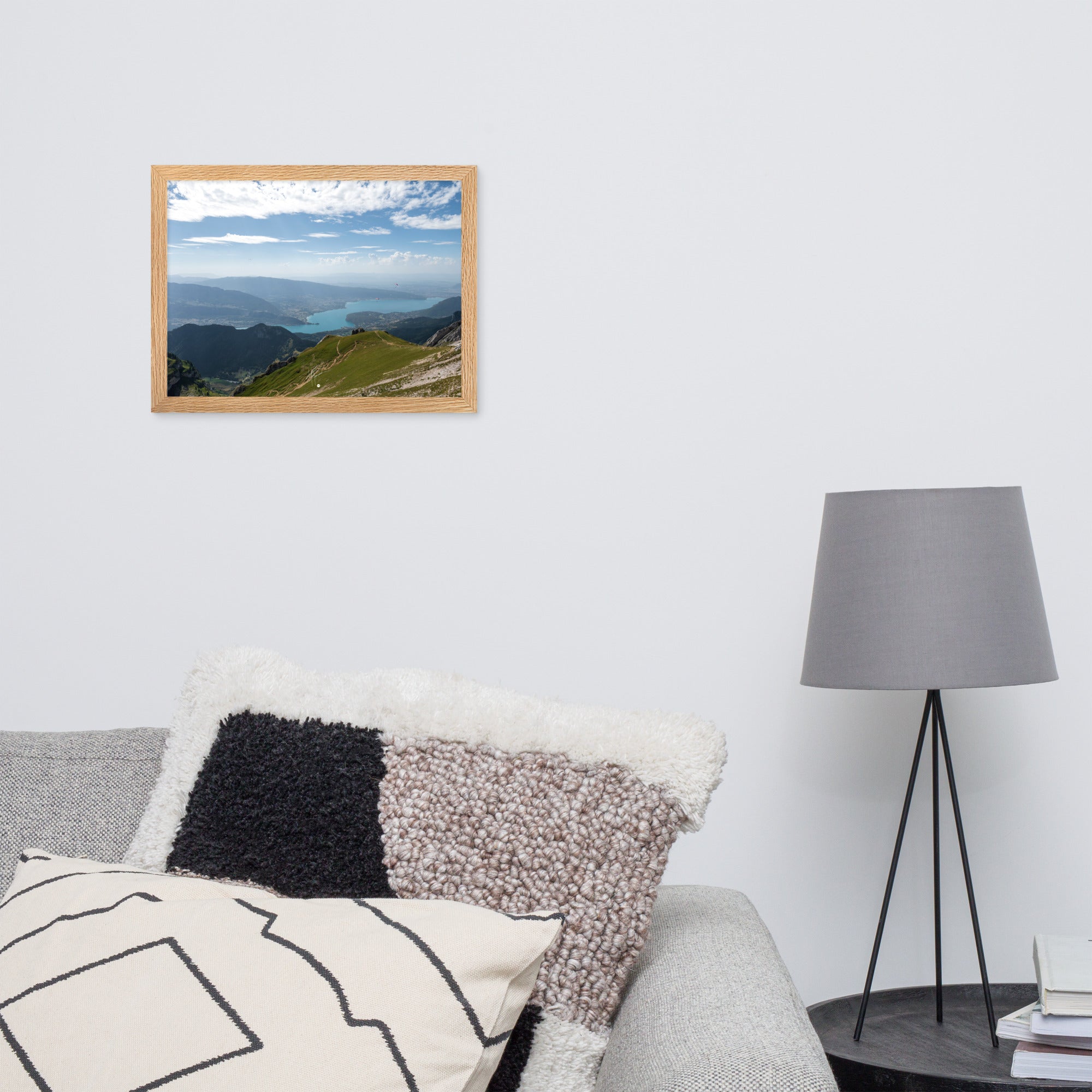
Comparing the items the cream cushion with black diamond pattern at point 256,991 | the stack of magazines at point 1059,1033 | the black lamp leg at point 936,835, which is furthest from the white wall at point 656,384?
the cream cushion with black diamond pattern at point 256,991

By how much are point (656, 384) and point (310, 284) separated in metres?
0.72

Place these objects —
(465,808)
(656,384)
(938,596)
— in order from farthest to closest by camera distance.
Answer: (656,384) < (938,596) < (465,808)

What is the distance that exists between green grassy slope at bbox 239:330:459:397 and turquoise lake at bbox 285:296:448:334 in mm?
27

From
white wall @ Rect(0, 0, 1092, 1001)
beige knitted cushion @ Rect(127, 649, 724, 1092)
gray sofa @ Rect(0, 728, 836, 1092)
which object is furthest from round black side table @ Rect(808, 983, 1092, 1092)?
beige knitted cushion @ Rect(127, 649, 724, 1092)

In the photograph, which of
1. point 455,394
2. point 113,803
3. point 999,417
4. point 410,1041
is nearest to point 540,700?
point 410,1041

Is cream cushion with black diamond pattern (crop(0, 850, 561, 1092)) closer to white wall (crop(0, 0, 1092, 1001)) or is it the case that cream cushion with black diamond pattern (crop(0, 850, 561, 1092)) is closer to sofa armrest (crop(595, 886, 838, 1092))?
sofa armrest (crop(595, 886, 838, 1092))

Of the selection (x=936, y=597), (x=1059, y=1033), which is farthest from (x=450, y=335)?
(x=1059, y=1033)

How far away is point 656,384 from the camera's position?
1.89 m

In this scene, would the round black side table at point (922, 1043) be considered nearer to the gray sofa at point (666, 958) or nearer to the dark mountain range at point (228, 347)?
the gray sofa at point (666, 958)

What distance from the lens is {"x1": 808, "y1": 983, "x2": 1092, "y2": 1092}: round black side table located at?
1.16 meters

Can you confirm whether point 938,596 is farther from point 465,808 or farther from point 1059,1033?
point 465,808

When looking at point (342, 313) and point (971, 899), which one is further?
point (342, 313)

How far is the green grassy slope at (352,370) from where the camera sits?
1921 millimetres

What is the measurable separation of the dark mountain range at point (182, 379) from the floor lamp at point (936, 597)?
4.17ft
